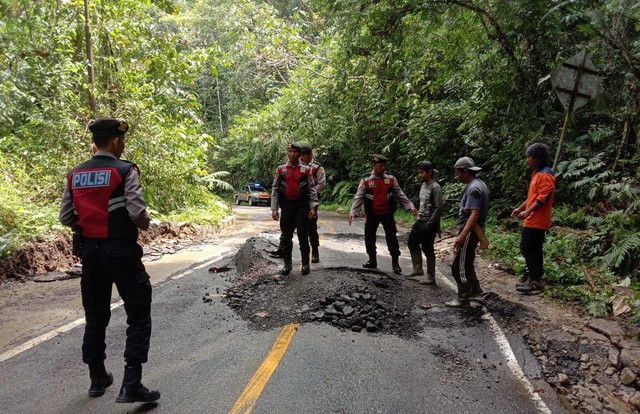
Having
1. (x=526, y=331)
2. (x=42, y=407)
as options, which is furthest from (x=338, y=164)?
(x=42, y=407)

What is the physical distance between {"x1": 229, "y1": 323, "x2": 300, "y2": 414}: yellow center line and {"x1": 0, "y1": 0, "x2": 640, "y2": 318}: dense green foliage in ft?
14.3

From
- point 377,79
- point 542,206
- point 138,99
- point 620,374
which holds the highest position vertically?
point 377,79

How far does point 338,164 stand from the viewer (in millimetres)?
29203

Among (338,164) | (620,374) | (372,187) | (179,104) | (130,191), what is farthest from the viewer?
(338,164)

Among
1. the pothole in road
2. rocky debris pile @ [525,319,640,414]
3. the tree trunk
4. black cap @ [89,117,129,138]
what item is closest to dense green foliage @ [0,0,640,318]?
the tree trunk

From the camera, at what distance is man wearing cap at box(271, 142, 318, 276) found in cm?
693

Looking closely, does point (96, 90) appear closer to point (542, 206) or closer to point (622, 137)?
point (542, 206)

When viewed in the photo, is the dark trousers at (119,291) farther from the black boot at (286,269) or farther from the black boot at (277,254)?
the black boot at (277,254)

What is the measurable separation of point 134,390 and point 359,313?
2.68m

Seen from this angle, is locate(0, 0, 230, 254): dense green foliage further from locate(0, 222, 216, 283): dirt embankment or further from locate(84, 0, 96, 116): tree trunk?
locate(0, 222, 216, 283): dirt embankment

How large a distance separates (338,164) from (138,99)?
1743cm

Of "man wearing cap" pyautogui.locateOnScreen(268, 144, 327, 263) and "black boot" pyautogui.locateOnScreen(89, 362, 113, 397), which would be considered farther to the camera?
"man wearing cap" pyautogui.locateOnScreen(268, 144, 327, 263)

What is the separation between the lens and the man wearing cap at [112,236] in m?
3.17

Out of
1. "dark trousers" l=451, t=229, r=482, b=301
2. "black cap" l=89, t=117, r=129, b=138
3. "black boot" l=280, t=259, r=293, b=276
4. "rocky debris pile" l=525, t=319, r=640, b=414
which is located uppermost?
"black cap" l=89, t=117, r=129, b=138
